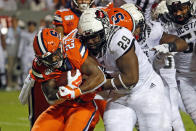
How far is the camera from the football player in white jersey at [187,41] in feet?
15.0

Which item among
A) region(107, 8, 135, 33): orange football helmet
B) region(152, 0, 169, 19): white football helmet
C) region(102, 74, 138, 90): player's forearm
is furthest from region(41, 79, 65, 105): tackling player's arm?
region(152, 0, 169, 19): white football helmet

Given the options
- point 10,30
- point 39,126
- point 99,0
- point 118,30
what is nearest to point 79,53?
point 118,30

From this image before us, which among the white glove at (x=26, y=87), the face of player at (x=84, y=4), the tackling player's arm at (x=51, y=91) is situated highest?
the face of player at (x=84, y=4)

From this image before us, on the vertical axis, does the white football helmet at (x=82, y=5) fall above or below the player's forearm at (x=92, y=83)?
above

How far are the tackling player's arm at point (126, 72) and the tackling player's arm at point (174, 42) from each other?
2.99 feet

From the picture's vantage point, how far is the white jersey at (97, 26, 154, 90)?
3.47 meters

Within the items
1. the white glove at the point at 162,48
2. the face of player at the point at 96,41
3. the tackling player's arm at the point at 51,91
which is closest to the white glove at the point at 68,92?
the tackling player's arm at the point at 51,91

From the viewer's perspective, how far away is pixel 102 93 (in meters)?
3.91

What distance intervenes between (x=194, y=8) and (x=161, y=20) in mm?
471

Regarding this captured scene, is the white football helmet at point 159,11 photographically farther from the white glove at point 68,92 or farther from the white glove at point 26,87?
the white glove at point 68,92

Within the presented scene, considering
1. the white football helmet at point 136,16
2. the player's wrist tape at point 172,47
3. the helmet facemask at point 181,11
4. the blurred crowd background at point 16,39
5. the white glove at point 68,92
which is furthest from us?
the blurred crowd background at point 16,39

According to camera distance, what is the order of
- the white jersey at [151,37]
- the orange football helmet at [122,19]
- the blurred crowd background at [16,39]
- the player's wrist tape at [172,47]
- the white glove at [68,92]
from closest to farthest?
the white glove at [68,92] < the orange football helmet at [122,19] < the player's wrist tape at [172,47] < the white jersey at [151,37] < the blurred crowd background at [16,39]

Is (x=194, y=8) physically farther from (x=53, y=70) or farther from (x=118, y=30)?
(x=53, y=70)

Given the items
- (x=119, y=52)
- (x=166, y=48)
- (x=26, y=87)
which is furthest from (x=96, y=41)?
(x=166, y=48)
